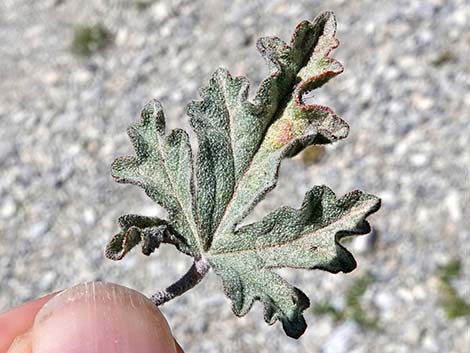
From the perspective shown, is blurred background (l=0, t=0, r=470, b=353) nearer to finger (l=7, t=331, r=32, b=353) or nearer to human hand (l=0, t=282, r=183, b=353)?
finger (l=7, t=331, r=32, b=353)

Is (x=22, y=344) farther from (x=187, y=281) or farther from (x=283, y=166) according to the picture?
(x=283, y=166)

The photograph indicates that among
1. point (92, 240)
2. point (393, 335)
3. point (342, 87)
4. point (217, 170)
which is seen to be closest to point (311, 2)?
point (342, 87)

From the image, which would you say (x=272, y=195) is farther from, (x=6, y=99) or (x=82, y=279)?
(x=6, y=99)

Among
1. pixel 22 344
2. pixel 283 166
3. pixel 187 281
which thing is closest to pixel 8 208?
pixel 283 166

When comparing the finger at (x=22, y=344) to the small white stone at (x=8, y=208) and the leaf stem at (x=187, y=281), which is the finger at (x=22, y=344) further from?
the small white stone at (x=8, y=208)

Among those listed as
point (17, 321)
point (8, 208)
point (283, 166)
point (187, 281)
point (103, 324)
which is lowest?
point (187, 281)

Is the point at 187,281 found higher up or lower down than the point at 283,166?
lower down

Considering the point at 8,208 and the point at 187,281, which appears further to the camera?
the point at 8,208
